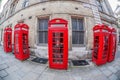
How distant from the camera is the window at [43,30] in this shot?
802 cm

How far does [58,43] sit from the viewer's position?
5301mm

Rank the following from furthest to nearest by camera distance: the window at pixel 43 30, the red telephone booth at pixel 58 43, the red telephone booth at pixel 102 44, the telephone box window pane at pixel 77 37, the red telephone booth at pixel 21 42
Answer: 1. the window at pixel 43 30
2. the telephone box window pane at pixel 77 37
3. the red telephone booth at pixel 21 42
4. the red telephone booth at pixel 102 44
5. the red telephone booth at pixel 58 43

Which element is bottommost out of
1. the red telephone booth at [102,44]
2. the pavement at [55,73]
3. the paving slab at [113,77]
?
the paving slab at [113,77]

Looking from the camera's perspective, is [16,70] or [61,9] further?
[61,9]

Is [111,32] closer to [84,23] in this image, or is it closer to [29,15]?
[84,23]

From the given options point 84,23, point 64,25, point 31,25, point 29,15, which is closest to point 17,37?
point 31,25

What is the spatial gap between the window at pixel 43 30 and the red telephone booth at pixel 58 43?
9.17ft

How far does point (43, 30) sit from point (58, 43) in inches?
121

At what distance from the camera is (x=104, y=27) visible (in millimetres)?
5824

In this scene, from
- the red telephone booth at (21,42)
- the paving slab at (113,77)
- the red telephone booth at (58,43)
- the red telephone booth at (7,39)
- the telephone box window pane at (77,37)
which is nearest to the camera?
the paving slab at (113,77)

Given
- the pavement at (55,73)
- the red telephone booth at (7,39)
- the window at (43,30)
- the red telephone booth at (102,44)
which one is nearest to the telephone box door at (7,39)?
the red telephone booth at (7,39)

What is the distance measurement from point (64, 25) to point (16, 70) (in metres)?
3.04

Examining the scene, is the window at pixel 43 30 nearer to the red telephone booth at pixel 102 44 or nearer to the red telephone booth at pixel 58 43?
the red telephone booth at pixel 58 43

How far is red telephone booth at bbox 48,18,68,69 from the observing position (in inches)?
200
